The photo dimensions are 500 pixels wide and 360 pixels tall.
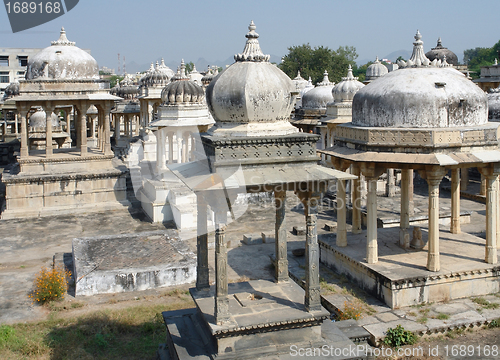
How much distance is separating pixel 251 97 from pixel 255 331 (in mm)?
3677

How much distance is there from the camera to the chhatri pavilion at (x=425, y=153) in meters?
11.8

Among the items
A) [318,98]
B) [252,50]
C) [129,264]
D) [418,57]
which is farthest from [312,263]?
[318,98]

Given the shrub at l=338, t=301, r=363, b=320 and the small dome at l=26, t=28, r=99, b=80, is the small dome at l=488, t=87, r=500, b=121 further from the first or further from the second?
the small dome at l=26, t=28, r=99, b=80

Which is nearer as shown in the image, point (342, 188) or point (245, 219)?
point (342, 188)

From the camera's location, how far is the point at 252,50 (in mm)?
9289

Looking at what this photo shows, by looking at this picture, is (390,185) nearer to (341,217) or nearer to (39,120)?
(341,217)

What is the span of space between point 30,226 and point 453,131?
14.5m

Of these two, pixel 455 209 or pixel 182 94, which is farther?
pixel 182 94

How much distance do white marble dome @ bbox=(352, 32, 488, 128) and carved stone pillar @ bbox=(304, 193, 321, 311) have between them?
4287 mm

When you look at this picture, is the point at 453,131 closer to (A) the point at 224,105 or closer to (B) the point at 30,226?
(A) the point at 224,105

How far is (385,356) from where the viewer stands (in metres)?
9.88

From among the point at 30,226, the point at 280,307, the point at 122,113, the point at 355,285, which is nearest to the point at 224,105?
the point at 280,307

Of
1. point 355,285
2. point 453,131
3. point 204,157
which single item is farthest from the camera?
point 355,285

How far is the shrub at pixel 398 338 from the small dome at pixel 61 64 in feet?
56.8
